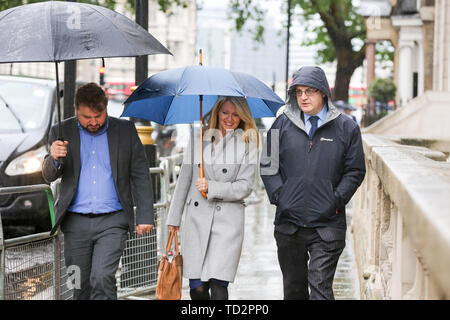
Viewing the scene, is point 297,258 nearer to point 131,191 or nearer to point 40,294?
point 131,191

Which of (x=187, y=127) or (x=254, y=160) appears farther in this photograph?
(x=187, y=127)

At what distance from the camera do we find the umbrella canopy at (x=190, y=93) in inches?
209

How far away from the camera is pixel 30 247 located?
18.0ft

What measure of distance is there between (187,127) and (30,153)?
1118 cm

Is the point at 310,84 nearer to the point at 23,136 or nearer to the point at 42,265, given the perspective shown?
the point at 42,265

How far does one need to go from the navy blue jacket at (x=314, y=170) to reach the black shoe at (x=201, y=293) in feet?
2.28

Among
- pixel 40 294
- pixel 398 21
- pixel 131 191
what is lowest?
pixel 40 294

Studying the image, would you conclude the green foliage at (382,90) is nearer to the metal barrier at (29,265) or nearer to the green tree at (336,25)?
the green tree at (336,25)

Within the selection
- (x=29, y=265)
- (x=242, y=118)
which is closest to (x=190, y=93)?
(x=242, y=118)

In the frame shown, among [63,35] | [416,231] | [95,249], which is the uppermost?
[63,35]

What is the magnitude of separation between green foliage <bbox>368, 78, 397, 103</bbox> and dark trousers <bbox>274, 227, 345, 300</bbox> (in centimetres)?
2561

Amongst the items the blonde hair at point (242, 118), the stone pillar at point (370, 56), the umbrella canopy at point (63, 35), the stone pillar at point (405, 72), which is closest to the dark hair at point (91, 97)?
the umbrella canopy at point (63, 35)

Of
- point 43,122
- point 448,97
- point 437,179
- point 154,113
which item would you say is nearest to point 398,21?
point 448,97

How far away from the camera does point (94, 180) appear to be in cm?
508
